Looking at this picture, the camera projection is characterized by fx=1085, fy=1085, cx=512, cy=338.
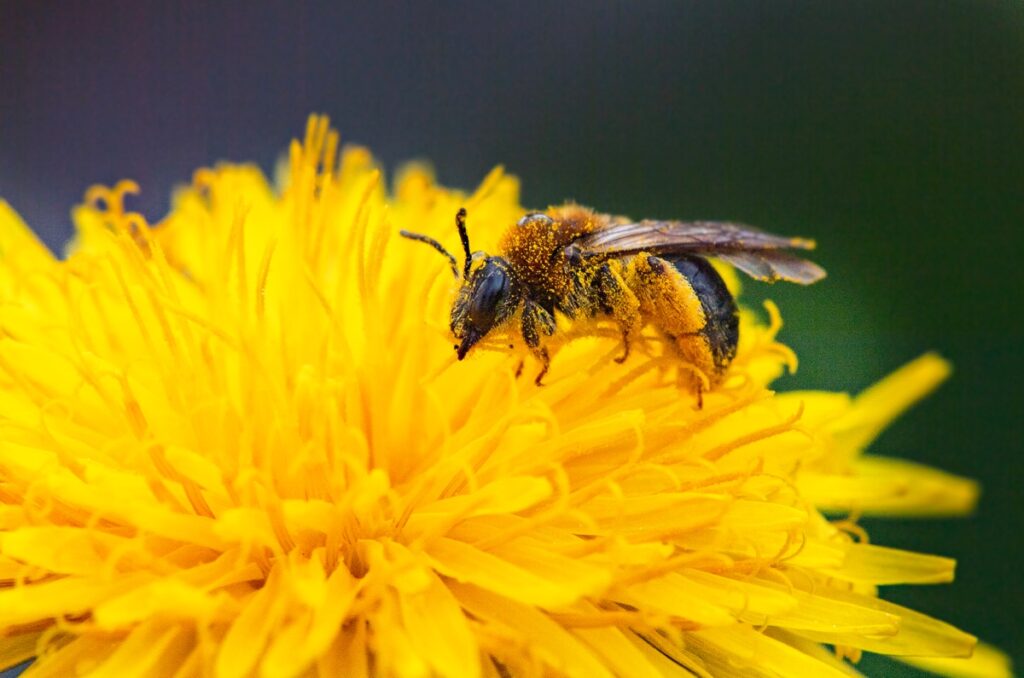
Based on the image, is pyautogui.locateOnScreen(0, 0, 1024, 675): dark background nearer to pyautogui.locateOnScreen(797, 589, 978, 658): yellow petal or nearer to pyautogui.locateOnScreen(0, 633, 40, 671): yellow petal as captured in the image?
pyautogui.locateOnScreen(797, 589, 978, 658): yellow petal

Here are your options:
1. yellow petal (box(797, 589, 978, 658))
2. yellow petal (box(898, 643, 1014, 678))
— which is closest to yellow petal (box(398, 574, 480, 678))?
yellow petal (box(797, 589, 978, 658))

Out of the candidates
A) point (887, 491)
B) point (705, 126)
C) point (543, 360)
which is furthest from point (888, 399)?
point (705, 126)

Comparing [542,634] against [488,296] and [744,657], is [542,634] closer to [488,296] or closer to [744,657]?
[744,657]

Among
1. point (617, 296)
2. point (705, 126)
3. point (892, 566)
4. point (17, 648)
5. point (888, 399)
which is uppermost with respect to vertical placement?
point (705, 126)

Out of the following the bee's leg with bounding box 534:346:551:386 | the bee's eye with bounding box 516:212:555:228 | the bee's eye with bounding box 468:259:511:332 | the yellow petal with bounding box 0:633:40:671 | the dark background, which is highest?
the dark background

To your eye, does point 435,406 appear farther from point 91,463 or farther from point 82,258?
point 82,258

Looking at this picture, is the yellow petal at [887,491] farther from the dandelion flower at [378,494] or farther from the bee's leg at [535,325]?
the bee's leg at [535,325]

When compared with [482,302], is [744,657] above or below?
below
